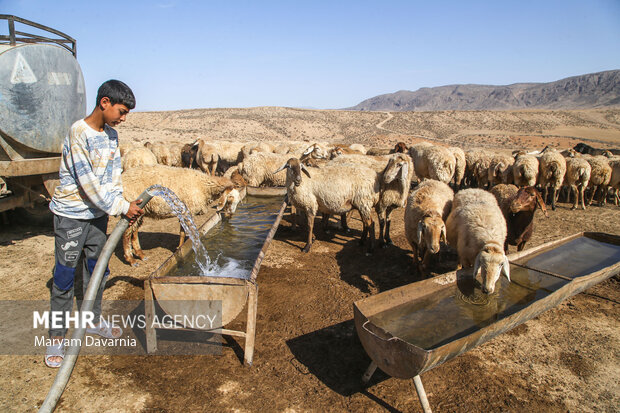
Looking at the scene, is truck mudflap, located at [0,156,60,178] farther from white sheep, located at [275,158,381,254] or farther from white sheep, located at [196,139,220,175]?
white sheep, located at [196,139,220,175]

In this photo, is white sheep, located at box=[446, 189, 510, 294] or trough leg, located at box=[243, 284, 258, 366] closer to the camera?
trough leg, located at box=[243, 284, 258, 366]

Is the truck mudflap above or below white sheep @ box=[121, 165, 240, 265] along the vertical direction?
above

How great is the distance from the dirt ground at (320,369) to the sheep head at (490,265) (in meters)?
0.88

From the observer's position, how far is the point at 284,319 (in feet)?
17.2

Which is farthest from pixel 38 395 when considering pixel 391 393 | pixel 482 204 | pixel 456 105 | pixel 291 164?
pixel 456 105

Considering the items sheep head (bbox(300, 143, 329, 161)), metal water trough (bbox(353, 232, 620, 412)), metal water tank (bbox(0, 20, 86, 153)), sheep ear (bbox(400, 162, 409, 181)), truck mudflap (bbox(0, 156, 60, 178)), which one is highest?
metal water tank (bbox(0, 20, 86, 153))

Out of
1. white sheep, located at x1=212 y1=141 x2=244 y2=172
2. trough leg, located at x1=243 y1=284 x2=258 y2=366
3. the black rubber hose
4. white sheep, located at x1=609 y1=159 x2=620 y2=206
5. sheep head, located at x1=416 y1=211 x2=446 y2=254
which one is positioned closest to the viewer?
the black rubber hose

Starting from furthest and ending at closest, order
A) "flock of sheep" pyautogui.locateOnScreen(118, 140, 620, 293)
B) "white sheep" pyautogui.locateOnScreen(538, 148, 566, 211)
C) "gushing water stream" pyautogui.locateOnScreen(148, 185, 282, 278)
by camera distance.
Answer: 1. "white sheep" pyautogui.locateOnScreen(538, 148, 566, 211)
2. "flock of sheep" pyautogui.locateOnScreen(118, 140, 620, 293)
3. "gushing water stream" pyautogui.locateOnScreen(148, 185, 282, 278)

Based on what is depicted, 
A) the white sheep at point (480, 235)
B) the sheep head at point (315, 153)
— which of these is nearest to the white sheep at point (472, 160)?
the sheep head at point (315, 153)

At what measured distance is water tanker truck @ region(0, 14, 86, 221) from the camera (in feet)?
16.9

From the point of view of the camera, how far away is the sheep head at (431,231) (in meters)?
5.56

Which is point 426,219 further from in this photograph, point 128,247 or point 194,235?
point 128,247

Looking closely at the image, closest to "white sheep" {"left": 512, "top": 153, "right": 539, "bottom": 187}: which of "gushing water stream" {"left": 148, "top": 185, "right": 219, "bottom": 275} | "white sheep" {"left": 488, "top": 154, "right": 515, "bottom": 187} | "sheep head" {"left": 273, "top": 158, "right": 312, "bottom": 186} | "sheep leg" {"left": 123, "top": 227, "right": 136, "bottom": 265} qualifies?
"white sheep" {"left": 488, "top": 154, "right": 515, "bottom": 187}

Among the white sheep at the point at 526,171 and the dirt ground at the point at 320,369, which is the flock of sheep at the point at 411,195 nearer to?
the white sheep at the point at 526,171
